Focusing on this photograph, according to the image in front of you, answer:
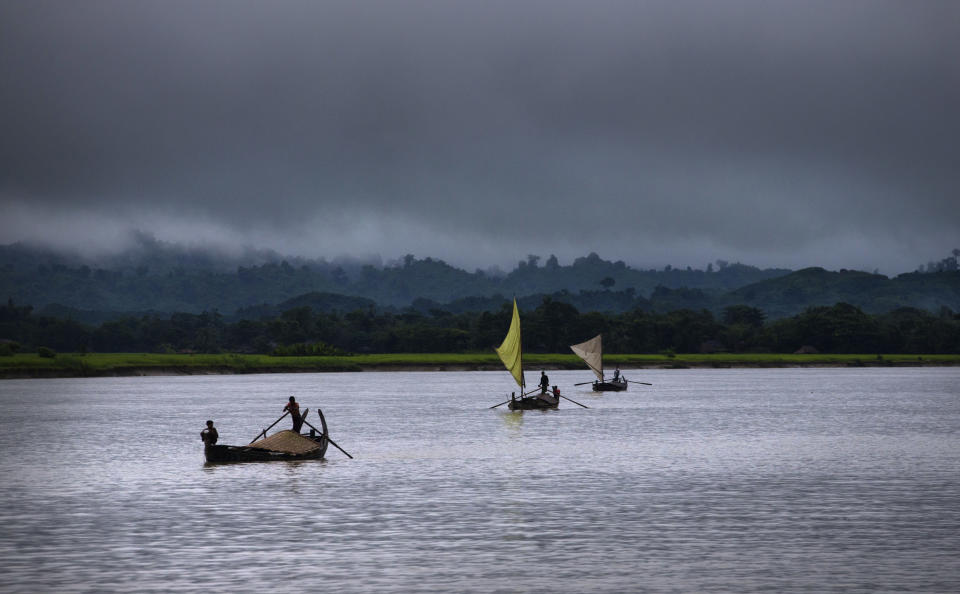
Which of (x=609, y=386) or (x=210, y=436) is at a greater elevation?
(x=609, y=386)

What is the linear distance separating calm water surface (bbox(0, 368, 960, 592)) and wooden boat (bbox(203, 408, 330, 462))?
23.4 inches

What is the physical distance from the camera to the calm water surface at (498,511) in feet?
77.9

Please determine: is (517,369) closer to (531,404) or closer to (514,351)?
(514,351)

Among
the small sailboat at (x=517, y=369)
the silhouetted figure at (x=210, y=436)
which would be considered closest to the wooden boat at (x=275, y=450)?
the silhouetted figure at (x=210, y=436)

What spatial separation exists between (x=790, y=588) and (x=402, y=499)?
53.4 feet

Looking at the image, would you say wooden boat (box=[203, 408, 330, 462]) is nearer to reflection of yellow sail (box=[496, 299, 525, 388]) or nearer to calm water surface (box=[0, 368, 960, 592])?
calm water surface (box=[0, 368, 960, 592])

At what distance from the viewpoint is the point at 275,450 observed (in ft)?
153

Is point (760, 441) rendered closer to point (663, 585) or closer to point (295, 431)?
point (295, 431)

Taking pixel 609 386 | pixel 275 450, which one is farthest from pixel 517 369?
pixel 609 386

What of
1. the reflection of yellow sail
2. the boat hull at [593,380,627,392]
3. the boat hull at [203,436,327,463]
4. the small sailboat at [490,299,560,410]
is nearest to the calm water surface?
the boat hull at [203,436,327,463]

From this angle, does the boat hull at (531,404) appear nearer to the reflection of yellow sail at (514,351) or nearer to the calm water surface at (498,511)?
the reflection of yellow sail at (514,351)

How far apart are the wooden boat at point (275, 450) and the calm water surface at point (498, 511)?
Answer: 594 mm

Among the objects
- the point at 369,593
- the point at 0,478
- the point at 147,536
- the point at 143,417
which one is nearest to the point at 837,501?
the point at 369,593

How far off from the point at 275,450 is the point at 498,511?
16608 millimetres
